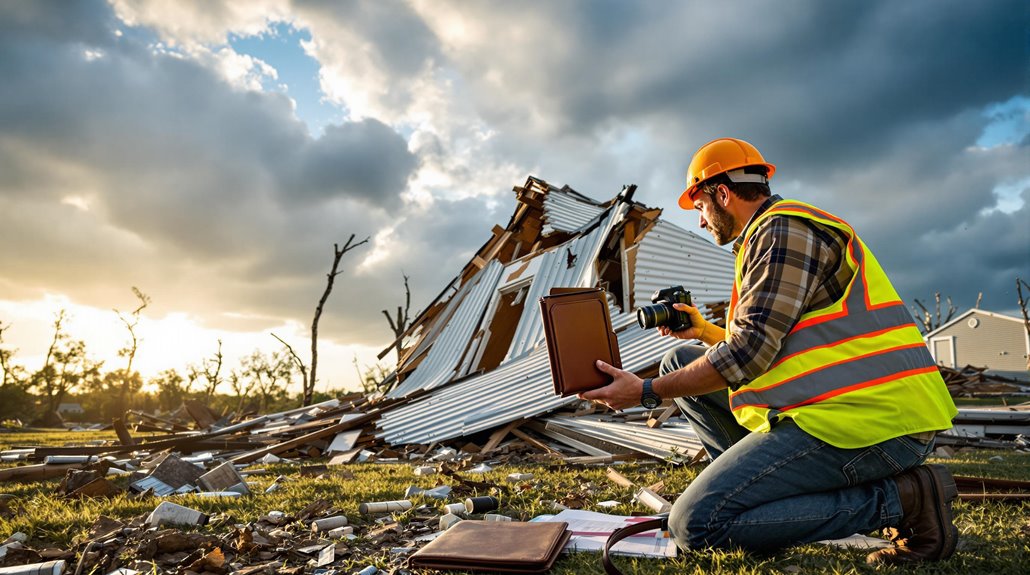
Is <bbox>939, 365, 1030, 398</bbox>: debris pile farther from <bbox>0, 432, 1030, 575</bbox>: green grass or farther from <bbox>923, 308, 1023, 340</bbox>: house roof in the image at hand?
<bbox>923, 308, 1023, 340</bbox>: house roof

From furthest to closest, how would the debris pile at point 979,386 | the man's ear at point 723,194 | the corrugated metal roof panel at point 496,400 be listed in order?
the debris pile at point 979,386
the corrugated metal roof panel at point 496,400
the man's ear at point 723,194

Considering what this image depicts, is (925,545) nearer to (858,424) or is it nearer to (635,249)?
(858,424)

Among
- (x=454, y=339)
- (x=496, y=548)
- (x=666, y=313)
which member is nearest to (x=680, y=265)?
(x=454, y=339)

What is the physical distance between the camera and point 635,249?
36.2ft

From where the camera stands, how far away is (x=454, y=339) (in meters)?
13.0

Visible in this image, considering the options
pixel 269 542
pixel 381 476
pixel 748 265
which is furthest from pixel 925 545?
pixel 381 476

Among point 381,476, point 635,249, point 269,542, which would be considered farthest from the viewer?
point 635,249

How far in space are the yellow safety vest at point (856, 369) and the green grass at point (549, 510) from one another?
1.97 feet

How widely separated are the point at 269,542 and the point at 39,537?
5.02 feet

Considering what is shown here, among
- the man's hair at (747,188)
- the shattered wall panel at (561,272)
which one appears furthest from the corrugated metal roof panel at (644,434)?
the man's hair at (747,188)

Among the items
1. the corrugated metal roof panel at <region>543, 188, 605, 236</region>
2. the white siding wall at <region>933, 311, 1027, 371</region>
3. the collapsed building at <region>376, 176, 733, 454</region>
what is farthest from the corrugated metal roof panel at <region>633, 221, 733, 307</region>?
the white siding wall at <region>933, 311, 1027, 371</region>

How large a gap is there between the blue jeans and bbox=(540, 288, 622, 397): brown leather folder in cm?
68

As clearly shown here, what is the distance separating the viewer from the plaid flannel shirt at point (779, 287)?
2.34 m

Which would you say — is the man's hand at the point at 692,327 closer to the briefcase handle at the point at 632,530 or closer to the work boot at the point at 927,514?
the briefcase handle at the point at 632,530
